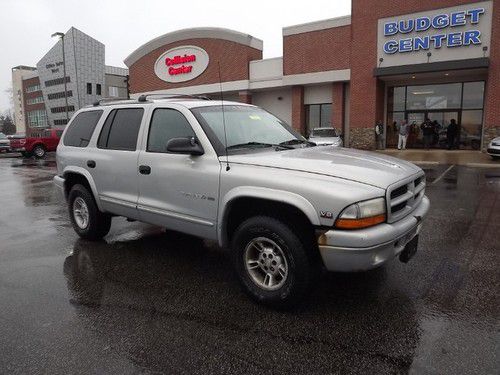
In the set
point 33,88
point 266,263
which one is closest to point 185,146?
point 266,263

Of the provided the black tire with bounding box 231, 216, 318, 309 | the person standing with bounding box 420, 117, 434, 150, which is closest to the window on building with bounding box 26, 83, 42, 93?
the person standing with bounding box 420, 117, 434, 150

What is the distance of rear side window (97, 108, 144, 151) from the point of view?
16.2ft

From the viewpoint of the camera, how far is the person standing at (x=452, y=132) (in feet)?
73.4

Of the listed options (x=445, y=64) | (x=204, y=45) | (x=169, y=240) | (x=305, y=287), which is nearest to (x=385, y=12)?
(x=445, y=64)

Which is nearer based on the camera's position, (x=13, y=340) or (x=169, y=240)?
(x=13, y=340)

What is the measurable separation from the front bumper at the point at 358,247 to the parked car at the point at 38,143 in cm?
2582

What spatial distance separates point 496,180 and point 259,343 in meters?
11.1

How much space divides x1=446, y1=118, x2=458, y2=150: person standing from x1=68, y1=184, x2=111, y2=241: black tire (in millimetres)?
21430

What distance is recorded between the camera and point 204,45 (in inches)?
1176

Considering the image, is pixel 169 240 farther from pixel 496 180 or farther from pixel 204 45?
pixel 204 45

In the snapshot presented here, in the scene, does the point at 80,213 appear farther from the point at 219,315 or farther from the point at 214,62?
the point at 214,62

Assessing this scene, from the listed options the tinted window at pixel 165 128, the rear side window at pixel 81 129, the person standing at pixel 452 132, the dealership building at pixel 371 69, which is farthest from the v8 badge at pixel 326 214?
the person standing at pixel 452 132

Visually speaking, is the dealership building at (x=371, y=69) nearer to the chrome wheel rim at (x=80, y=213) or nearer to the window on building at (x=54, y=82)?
the chrome wheel rim at (x=80, y=213)

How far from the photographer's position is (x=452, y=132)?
73.6 feet
